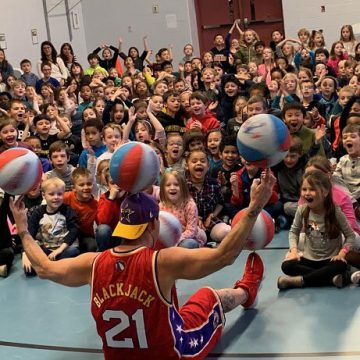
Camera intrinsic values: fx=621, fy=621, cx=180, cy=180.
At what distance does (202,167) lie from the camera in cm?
548

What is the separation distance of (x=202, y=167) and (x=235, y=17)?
11.6 meters

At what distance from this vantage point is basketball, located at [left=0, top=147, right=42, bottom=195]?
11.5ft

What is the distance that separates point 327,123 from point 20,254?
390cm

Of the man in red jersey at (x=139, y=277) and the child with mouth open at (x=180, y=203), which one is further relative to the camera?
the child with mouth open at (x=180, y=203)

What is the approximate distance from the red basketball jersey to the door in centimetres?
1394

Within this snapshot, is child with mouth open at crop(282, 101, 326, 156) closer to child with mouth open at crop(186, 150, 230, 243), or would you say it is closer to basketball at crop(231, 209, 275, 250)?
child with mouth open at crop(186, 150, 230, 243)

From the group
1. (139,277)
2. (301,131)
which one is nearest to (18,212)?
(139,277)

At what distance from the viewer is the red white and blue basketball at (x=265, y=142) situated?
291 cm

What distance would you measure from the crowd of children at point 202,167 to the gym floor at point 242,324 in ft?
0.82

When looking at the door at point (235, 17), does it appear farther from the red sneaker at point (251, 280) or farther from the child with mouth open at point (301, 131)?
the red sneaker at point (251, 280)

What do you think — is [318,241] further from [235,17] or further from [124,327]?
[235,17]

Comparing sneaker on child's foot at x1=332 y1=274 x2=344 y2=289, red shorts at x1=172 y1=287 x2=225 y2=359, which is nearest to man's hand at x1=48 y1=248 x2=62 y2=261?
red shorts at x1=172 y1=287 x2=225 y2=359

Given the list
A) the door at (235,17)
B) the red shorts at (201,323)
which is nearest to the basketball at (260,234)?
the red shorts at (201,323)

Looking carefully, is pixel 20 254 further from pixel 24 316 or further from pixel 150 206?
pixel 150 206
